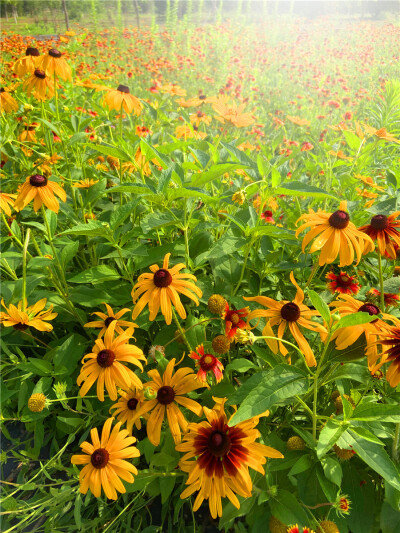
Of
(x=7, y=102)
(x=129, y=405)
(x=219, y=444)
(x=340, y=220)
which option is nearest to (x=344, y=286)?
(x=340, y=220)

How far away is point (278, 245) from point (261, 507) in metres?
0.92

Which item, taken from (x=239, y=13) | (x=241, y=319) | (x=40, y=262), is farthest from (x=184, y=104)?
(x=239, y=13)

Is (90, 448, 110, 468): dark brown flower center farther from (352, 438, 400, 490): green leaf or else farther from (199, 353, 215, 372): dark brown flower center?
(352, 438, 400, 490): green leaf

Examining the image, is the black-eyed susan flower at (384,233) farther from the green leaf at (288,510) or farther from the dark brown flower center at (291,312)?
the green leaf at (288,510)

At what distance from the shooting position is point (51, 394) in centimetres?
133

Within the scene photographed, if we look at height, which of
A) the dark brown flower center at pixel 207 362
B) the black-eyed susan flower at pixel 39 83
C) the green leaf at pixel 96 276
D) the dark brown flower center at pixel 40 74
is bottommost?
the dark brown flower center at pixel 207 362

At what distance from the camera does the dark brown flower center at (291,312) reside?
88cm

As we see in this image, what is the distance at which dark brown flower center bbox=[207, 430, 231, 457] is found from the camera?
0.78m

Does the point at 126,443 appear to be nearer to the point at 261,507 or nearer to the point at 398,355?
the point at 261,507

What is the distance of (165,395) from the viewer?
36.6 inches

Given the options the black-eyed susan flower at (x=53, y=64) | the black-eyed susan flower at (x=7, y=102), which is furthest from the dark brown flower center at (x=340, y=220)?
the black-eyed susan flower at (x=7, y=102)

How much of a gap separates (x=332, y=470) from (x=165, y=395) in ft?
1.51

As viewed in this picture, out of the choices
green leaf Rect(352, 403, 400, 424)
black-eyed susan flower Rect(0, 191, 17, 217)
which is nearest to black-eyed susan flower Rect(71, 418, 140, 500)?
green leaf Rect(352, 403, 400, 424)

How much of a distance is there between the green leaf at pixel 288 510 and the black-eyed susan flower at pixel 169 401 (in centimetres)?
31
